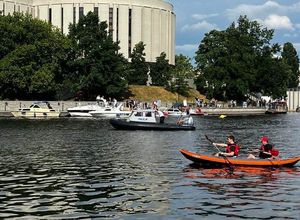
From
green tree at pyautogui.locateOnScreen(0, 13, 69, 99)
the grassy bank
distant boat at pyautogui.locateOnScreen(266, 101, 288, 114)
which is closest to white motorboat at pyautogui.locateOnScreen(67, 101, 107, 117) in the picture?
green tree at pyautogui.locateOnScreen(0, 13, 69, 99)

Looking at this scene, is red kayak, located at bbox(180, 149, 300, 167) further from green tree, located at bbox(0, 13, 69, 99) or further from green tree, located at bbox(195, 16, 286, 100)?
green tree, located at bbox(195, 16, 286, 100)

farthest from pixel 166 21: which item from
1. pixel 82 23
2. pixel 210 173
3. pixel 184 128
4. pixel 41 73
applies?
pixel 210 173

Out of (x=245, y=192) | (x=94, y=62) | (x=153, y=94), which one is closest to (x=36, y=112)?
(x=94, y=62)

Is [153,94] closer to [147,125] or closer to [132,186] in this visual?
[147,125]

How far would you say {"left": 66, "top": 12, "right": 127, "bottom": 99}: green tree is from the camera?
411ft

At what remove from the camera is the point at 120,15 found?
554 ft

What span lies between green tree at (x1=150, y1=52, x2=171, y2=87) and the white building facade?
39.0 ft

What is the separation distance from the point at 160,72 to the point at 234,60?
20.6m

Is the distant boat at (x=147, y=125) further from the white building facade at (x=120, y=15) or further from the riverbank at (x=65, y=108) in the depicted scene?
the white building facade at (x=120, y=15)

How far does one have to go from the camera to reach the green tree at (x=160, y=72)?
157375 mm

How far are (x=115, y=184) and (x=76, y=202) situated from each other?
481 cm

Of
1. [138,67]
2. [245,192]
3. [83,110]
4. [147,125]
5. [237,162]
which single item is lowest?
[245,192]

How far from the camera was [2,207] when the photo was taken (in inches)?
883

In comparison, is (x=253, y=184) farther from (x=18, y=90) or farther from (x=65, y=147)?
(x=18, y=90)
